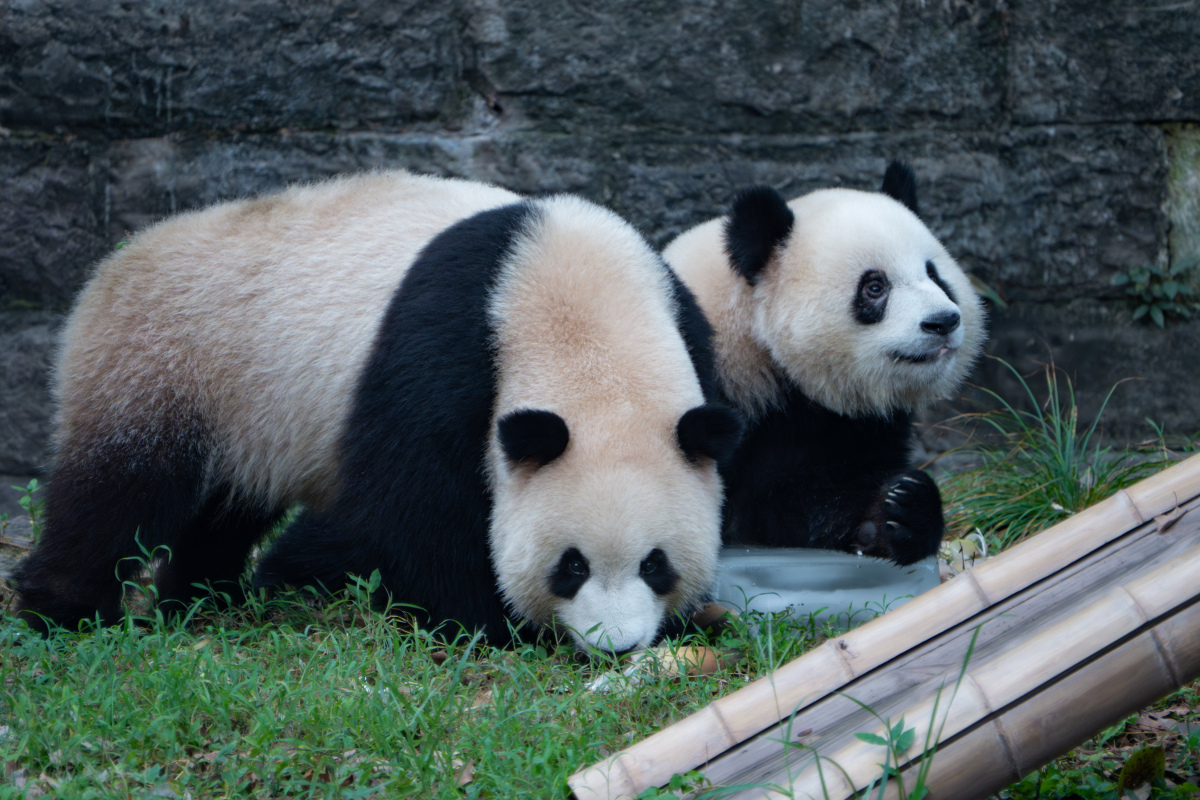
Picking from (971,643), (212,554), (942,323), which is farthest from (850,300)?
(212,554)

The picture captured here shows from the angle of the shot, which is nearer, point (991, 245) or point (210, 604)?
point (210, 604)

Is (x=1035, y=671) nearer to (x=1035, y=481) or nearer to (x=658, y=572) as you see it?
(x=658, y=572)

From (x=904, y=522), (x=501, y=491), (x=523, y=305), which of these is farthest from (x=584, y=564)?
(x=904, y=522)

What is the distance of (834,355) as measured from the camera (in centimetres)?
409


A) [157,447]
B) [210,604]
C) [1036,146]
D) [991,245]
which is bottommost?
[210,604]

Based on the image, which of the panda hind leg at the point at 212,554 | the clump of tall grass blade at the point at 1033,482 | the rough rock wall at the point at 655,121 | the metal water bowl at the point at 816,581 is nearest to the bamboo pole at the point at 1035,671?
the metal water bowl at the point at 816,581

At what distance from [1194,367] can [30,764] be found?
214 inches

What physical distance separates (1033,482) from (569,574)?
2.40 m

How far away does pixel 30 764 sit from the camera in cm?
254

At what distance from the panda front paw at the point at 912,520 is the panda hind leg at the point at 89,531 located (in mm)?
2563

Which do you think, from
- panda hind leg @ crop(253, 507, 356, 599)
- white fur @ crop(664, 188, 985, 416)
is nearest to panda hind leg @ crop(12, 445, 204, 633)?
panda hind leg @ crop(253, 507, 356, 599)

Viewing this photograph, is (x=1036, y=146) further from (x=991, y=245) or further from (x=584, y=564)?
(x=584, y=564)

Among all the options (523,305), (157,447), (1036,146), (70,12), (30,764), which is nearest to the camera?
(30,764)

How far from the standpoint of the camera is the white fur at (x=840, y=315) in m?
4.03
